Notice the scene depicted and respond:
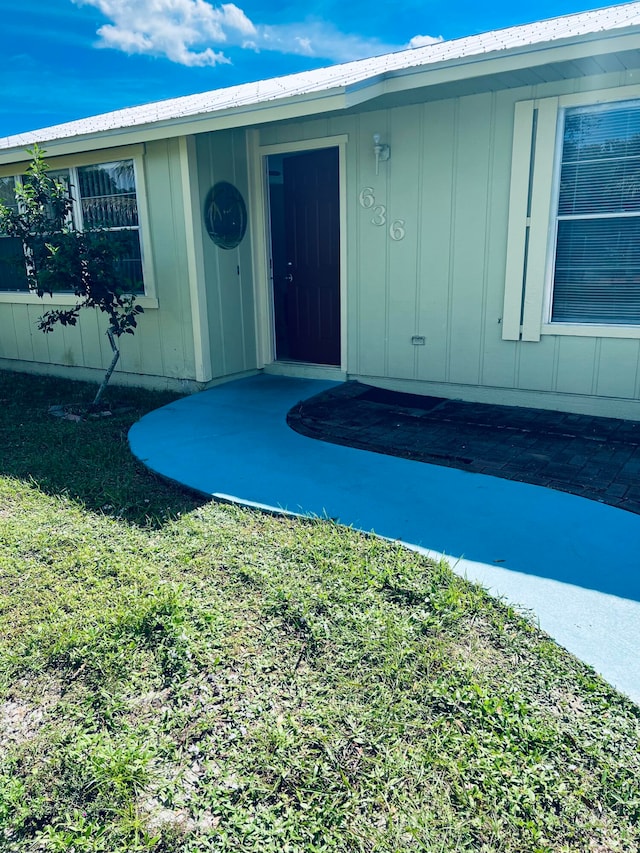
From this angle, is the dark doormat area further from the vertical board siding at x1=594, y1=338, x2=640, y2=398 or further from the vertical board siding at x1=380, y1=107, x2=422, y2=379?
the vertical board siding at x1=380, y1=107, x2=422, y2=379

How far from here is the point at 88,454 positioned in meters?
4.66

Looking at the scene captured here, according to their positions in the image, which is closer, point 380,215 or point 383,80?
point 383,80

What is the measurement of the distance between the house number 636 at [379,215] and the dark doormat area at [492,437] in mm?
1464

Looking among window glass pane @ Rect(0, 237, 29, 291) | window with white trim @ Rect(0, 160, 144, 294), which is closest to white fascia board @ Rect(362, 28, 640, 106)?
window with white trim @ Rect(0, 160, 144, 294)

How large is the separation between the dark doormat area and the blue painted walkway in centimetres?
17

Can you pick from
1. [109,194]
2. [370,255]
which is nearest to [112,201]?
[109,194]

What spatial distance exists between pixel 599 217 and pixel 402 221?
5.38 ft

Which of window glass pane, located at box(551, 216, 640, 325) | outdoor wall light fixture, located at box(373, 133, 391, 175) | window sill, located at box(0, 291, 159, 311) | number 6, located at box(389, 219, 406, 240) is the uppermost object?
outdoor wall light fixture, located at box(373, 133, 391, 175)

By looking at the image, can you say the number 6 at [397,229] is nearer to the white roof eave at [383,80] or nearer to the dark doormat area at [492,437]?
the white roof eave at [383,80]

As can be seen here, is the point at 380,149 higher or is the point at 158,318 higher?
the point at 380,149

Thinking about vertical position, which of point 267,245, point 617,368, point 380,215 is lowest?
point 617,368

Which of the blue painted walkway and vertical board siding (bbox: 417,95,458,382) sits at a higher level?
vertical board siding (bbox: 417,95,458,382)

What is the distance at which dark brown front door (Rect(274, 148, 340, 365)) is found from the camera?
627 centimetres

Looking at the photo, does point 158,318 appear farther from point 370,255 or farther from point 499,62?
point 499,62
